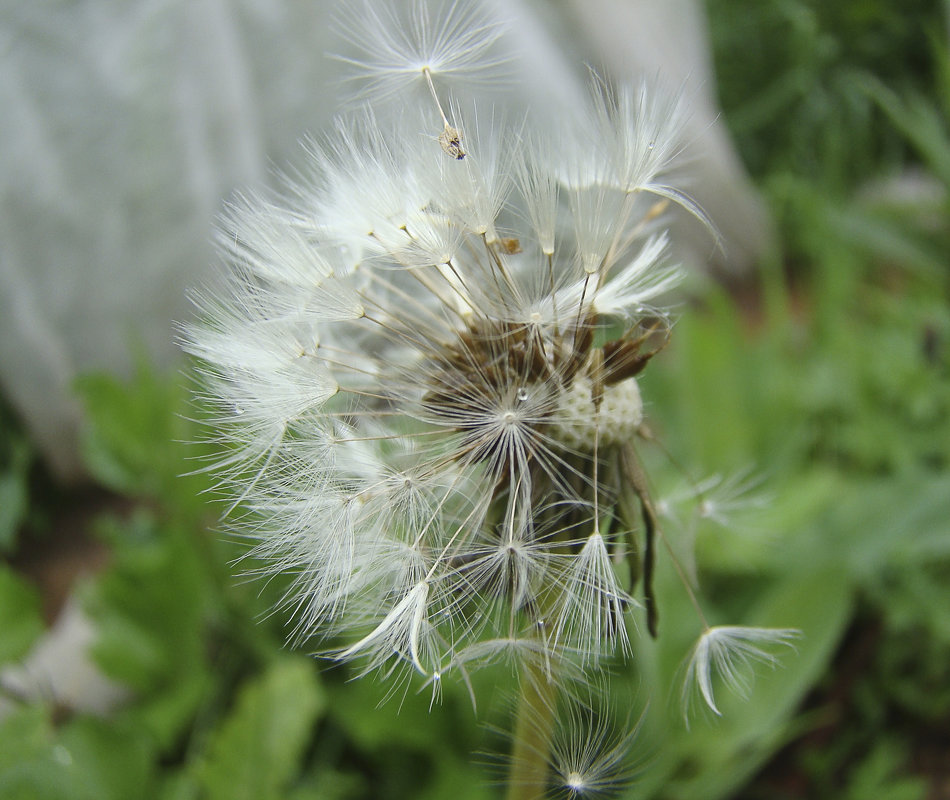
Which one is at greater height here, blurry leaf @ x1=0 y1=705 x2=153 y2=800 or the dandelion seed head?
the dandelion seed head

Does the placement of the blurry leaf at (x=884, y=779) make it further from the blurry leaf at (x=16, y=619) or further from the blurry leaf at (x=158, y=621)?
the blurry leaf at (x=16, y=619)

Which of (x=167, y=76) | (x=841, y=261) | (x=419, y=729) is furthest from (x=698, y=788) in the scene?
(x=167, y=76)

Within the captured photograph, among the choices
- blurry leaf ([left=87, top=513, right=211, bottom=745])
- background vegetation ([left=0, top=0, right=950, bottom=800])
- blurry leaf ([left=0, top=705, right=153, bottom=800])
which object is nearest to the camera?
blurry leaf ([left=0, top=705, right=153, bottom=800])

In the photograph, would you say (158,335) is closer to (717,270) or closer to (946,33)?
(717,270)

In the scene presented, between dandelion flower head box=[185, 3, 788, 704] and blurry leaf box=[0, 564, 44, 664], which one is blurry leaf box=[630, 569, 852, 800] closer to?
dandelion flower head box=[185, 3, 788, 704]

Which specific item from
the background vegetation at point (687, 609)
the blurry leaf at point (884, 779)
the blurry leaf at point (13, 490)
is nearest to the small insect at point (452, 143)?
the background vegetation at point (687, 609)

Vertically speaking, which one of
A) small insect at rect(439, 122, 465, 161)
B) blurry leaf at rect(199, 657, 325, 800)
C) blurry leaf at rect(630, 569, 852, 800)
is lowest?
blurry leaf at rect(630, 569, 852, 800)

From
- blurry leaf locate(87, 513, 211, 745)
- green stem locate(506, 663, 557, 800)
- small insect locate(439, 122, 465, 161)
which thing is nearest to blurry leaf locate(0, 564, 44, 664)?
blurry leaf locate(87, 513, 211, 745)

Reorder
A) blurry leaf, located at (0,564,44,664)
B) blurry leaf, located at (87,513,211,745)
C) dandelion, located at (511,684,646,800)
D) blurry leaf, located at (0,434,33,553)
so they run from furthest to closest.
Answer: blurry leaf, located at (0,434,33,553) < blurry leaf, located at (87,513,211,745) < blurry leaf, located at (0,564,44,664) < dandelion, located at (511,684,646,800)
